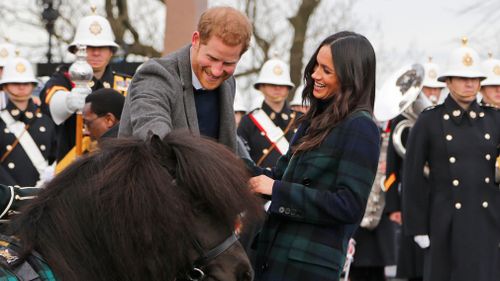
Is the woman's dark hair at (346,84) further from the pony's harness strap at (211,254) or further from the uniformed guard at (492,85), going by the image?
the uniformed guard at (492,85)

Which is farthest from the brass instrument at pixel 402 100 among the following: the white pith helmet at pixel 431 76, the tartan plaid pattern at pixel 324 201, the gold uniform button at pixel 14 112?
the tartan plaid pattern at pixel 324 201

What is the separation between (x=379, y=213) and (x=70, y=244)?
8.17 metres

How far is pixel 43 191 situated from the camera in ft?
12.0

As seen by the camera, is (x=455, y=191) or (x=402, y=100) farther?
(x=402, y=100)

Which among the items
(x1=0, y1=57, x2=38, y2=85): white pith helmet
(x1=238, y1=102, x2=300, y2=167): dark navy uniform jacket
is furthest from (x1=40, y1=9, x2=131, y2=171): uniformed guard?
(x1=238, y1=102, x2=300, y2=167): dark navy uniform jacket

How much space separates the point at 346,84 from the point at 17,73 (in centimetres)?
665

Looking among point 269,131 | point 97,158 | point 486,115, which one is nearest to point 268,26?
point 269,131

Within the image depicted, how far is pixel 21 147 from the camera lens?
10219 millimetres

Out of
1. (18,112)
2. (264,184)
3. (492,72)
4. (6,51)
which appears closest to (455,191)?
(492,72)

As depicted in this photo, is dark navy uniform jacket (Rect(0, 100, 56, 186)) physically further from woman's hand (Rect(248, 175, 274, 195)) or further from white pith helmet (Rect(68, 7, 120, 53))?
woman's hand (Rect(248, 175, 274, 195))

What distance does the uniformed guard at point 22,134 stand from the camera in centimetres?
1009

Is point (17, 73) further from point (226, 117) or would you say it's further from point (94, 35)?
point (226, 117)

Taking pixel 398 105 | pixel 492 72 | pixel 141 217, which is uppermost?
pixel 141 217

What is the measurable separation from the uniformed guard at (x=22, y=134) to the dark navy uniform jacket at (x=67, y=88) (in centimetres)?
142
